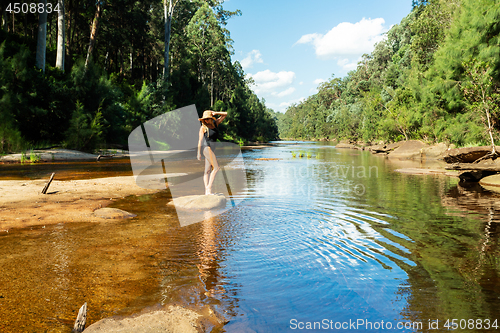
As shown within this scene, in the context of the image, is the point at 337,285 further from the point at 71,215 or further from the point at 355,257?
the point at 71,215

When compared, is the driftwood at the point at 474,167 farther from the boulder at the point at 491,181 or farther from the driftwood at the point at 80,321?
the driftwood at the point at 80,321

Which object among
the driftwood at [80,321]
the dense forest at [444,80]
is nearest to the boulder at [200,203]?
the driftwood at [80,321]

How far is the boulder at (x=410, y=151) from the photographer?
35562 mm

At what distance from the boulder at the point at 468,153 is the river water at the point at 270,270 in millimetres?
8756

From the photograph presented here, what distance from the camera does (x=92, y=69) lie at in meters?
29.0

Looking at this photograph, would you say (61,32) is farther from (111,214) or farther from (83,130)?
(111,214)

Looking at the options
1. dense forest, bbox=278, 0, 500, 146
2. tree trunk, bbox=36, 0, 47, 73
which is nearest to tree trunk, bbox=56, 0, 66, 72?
tree trunk, bbox=36, 0, 47, 73

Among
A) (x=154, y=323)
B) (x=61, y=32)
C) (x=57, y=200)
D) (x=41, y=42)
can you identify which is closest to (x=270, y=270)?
(x=154, y=323)

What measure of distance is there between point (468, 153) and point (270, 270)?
1570cm

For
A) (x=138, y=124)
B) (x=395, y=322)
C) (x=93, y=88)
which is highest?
(x=93, y=88)

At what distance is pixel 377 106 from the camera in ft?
204

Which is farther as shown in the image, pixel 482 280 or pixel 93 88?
pixel 93 88

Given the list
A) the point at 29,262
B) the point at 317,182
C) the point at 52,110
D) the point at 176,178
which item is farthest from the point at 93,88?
the point at 29,262

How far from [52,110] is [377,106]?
53.4 m
